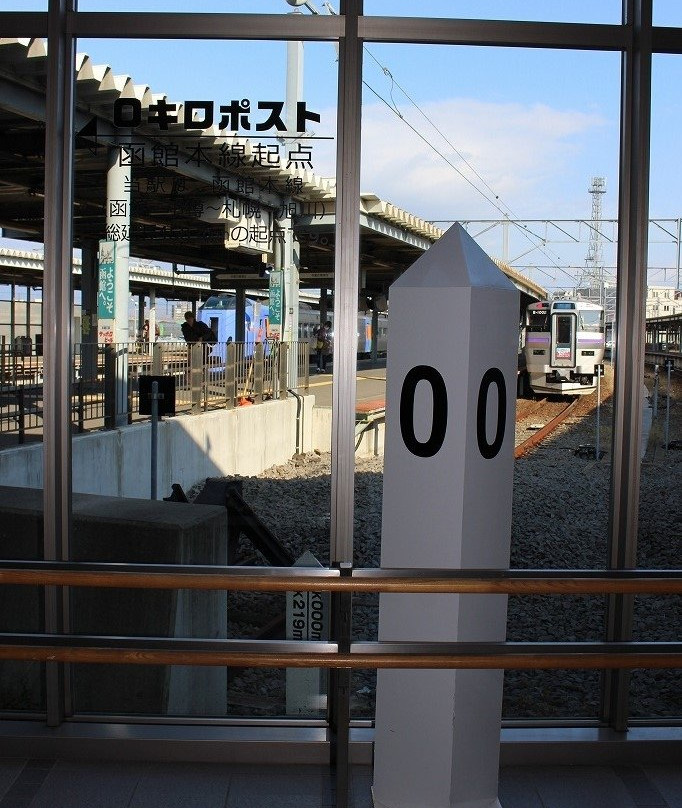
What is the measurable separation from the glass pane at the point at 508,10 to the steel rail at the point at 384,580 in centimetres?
188

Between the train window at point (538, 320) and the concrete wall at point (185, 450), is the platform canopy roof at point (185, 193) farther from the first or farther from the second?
the concrete wall at point (185, 450)

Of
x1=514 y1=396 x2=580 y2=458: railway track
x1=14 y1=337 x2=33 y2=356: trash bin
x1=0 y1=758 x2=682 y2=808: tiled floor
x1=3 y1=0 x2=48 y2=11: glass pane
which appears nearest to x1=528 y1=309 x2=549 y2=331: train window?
x1=514 y1=396 x2=580 y2=458: railway track

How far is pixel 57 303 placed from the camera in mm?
3234

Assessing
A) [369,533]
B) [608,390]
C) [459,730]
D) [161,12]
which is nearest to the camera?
[459,730]

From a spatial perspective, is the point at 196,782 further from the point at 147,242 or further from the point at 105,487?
the point at 147,242

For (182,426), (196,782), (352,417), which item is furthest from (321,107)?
(196,782)

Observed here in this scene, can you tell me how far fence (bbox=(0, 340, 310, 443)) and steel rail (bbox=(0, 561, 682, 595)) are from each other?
121cm

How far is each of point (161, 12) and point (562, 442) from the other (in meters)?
2.35

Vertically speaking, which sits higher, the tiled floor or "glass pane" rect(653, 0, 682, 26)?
"glass pane" rect(653, 0, 682, 26)

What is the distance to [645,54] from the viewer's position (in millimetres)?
3191

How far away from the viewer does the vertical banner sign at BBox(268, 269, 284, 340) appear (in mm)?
3637

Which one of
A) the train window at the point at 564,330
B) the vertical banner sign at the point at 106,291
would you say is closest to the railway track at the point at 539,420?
the train window at the point at 564,330

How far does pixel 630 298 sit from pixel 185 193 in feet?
5.40

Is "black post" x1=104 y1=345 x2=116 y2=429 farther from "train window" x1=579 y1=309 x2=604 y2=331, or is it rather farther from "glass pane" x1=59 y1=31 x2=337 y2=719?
"train window" x1=579 y1=309 x2=604 y2=331
